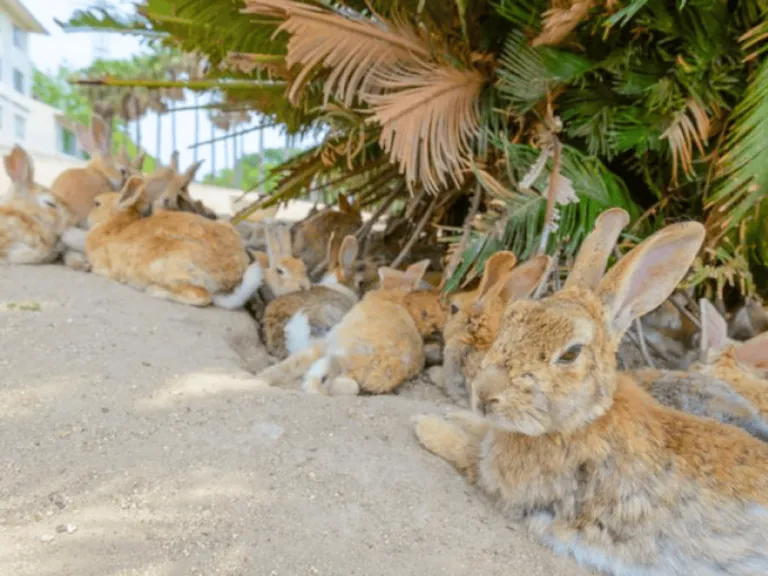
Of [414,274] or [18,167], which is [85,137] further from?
[414,274]

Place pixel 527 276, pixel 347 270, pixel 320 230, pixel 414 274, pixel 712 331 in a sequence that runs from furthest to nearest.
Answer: pixel 320 230 → pixel 347 270 → pixel 414 274 → pixel 712 331 → pixel 527 276

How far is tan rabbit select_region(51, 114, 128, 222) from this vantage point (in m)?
5.93

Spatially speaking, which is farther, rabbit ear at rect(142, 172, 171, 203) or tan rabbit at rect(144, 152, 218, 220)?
tan rabbit at rect(144, 152, 218, 220)

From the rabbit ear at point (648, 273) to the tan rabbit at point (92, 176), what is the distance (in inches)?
193

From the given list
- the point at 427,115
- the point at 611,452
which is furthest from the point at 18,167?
the point at 611,452

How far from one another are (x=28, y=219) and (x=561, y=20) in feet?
13.5

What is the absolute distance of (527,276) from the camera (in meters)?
3.20

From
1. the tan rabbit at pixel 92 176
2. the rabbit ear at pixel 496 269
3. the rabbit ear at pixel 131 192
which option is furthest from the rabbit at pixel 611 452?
the tan rabbit at pixel 92 176

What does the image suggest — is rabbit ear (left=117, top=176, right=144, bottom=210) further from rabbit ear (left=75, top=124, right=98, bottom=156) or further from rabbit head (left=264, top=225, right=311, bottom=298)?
rabbit ear (left=75, top=124, right=98, bottom=156)

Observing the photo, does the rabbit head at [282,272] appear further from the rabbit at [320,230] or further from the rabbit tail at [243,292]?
the rabbit at [320,230]

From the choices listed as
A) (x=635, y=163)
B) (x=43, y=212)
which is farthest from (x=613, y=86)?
(x=43, y=212)

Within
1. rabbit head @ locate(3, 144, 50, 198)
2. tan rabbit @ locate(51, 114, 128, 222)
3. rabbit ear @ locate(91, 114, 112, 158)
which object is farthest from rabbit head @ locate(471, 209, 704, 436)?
rabbit ear @ locate(91, 114, 112, 158)

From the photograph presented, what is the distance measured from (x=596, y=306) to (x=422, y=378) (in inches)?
76.1

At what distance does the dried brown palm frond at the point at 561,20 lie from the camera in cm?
333
